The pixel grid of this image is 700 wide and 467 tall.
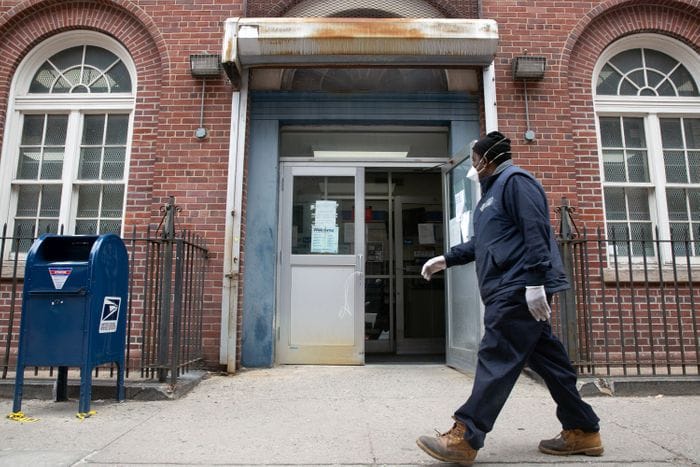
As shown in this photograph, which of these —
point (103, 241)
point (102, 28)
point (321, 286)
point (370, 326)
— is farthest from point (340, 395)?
point (102, 28)

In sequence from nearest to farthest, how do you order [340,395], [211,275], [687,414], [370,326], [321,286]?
[687,414] → [340,395] → [211,275] → [321,286] → [370,326]

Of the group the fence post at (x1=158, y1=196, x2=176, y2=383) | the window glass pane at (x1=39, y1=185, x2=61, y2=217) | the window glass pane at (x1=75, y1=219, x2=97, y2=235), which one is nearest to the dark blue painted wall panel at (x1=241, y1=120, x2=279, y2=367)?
the fence post at (x1=158, y1=196, x2=176, y2=383)

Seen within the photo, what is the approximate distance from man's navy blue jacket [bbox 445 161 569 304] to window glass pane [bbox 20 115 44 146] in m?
5.94

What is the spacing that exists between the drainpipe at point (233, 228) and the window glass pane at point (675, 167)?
5128 mm

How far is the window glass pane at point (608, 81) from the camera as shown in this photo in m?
6.79

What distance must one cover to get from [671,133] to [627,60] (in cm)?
108

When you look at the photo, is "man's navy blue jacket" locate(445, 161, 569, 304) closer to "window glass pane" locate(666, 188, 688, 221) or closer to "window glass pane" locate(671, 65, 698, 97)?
"window glass pane" locate(666, 188, 688, 221)

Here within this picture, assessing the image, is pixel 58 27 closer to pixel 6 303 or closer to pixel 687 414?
pixel 6 303

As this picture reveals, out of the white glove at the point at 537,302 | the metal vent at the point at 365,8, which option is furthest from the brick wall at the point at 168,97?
the white glove at the point at 537,302

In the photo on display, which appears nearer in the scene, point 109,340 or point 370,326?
point 109,340

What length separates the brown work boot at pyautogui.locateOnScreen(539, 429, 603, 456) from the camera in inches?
122

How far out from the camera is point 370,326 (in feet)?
27.8

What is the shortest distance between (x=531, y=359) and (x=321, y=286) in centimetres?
353

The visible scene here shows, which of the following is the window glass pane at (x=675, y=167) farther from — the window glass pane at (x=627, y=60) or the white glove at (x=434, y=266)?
the white glove at (x=434, y=266)
